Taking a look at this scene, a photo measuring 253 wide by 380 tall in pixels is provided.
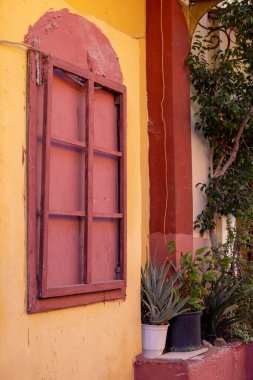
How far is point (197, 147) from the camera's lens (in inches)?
286

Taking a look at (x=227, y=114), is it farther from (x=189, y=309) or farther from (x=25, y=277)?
(x=25, y=277)

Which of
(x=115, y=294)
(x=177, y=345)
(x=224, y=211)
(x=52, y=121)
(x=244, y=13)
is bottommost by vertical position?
(x=177, y=345)

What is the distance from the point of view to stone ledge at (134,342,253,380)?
5.57m

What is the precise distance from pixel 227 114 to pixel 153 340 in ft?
8.14

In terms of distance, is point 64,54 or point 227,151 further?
point 227,151

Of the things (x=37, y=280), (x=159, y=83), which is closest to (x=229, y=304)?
(x=159, y=83)

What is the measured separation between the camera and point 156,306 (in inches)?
234

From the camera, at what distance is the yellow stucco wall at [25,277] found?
170 inches

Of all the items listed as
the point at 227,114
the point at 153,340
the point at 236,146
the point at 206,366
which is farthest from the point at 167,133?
the point at 206,366

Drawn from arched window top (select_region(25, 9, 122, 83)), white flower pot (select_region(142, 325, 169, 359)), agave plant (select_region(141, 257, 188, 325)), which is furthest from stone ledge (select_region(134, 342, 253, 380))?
arched window top (select_region(25, 9, 122, 83))

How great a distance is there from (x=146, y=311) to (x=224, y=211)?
5.78 feet

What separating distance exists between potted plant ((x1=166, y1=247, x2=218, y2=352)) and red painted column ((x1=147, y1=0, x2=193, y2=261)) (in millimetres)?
310

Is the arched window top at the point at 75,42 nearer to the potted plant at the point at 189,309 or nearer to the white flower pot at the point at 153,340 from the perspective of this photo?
the potted plant at the point at 189,309

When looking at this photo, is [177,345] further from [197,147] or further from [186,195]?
[197,147]
